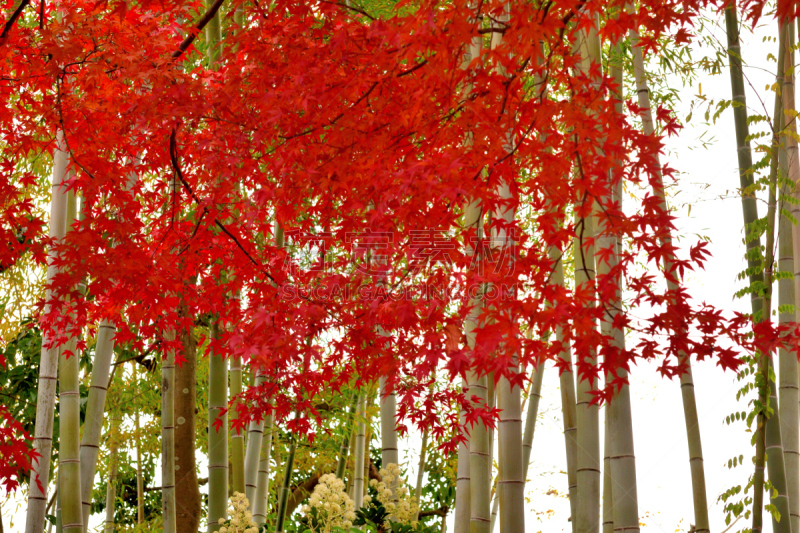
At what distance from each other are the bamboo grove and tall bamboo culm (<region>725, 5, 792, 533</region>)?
0.01 meters

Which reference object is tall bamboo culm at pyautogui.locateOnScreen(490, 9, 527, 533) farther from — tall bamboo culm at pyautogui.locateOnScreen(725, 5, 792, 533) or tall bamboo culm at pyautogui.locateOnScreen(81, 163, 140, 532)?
tall bamboo culm at pyautogui.locateOnScreen(81, 163, 140, 532)

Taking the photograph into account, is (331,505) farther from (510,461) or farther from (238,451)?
(238,451)

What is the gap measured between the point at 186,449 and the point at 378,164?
2863 millimetres

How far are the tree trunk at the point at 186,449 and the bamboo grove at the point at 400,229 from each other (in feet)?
0.14

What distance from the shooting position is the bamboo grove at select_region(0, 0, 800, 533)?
216 cm

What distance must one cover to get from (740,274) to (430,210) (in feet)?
5.68

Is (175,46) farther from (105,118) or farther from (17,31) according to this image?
(17,31)

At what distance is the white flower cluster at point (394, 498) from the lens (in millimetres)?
3484

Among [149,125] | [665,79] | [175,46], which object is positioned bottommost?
[149,125]

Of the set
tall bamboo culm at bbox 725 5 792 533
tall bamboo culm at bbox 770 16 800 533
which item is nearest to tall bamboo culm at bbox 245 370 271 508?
tall bamboo culm at bbox 725 5 792 533

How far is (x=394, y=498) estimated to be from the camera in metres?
3.68

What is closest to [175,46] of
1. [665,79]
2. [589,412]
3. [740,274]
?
[589,412]

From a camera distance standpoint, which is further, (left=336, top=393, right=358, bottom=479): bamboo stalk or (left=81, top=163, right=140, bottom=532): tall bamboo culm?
(left=336, top=393, right=358, bottom=479): bamboo stalk

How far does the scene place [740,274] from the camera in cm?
328
